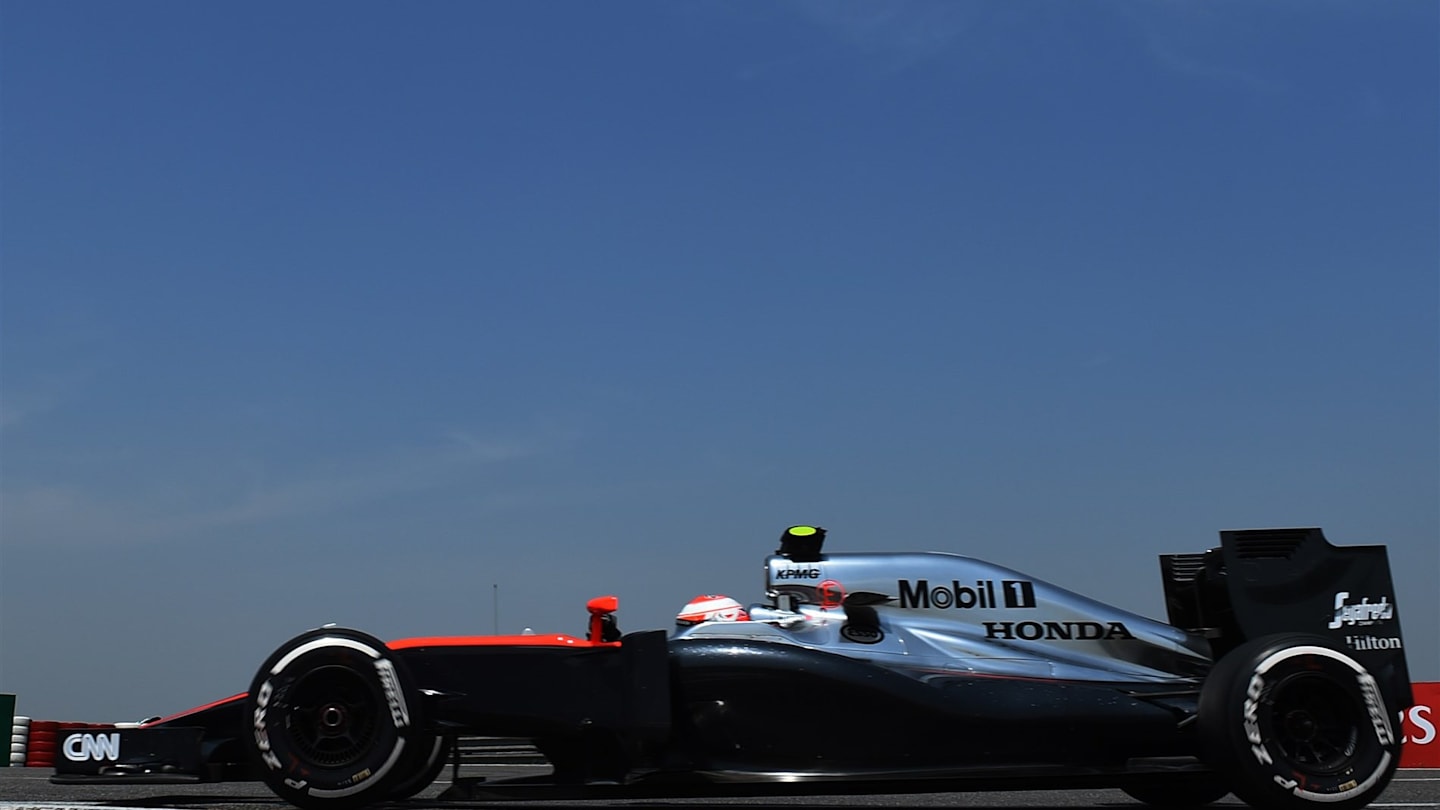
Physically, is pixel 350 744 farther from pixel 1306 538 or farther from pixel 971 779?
pixel 1306 538

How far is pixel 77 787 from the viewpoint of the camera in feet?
31.4

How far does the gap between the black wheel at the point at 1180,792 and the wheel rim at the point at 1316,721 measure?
595 mm

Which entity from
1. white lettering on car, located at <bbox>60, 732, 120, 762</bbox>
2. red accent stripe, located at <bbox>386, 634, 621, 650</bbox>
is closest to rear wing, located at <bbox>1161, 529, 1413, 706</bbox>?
red accent stripe, located at <bbox>386, 634, 621, 650</bbox>

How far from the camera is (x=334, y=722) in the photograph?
6.79 metres

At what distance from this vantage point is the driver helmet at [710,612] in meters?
7.64

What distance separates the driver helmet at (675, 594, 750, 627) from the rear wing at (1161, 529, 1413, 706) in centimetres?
270

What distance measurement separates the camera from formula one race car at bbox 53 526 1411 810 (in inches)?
267

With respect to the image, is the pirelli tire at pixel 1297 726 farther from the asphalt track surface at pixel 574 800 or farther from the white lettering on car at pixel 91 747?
the white lettering on car at pixel 91 747

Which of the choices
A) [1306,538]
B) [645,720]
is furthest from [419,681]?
[1306,538]

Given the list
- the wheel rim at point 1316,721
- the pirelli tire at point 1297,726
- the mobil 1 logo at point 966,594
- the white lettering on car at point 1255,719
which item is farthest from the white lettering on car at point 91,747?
the wheel rim at point 1316,721

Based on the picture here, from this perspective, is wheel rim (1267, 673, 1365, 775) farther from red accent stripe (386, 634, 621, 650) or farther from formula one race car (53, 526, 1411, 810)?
red accent stripe (386, 634, 621, 650)

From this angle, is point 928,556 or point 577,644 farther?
point 928,556

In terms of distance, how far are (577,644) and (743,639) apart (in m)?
0.86

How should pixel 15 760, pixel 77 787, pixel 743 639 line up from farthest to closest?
pixel 15 760 → pixel 77 787 → pixel 743 639
